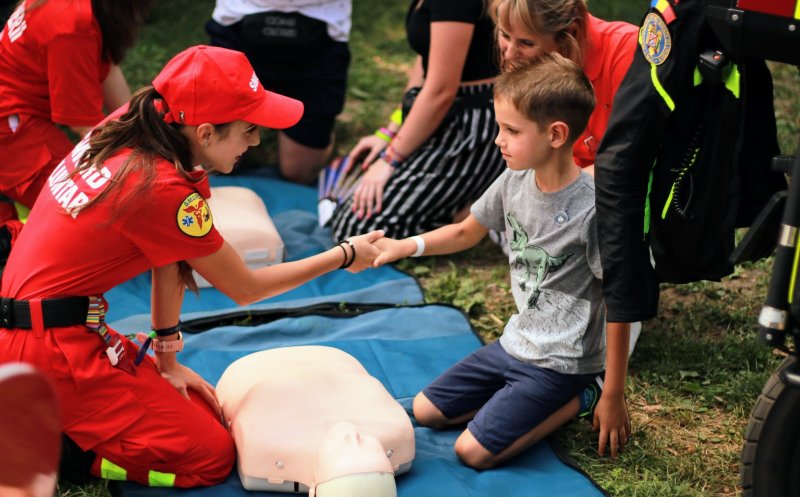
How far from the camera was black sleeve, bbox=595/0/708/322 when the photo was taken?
2.34m

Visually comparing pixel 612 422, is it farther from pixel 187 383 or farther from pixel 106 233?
pixel 106 233

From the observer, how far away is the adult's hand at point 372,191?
13.6 feet

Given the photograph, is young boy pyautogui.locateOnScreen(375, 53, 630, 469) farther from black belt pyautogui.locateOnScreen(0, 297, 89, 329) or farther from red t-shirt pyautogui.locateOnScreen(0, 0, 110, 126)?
red t-shirt pyautogui.locateOnScreen(0, 0, 110, 126)

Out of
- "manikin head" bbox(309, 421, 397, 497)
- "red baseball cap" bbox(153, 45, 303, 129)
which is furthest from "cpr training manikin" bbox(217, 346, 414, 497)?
"red baseball cap" bbox(153, 45, 303, 129)

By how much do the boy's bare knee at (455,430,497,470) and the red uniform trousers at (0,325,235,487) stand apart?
654 millimetres

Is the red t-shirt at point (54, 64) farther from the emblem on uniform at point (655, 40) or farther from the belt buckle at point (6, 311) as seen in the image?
the emblem on uniform at point (655, 40)

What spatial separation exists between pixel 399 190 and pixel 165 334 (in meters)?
1.65

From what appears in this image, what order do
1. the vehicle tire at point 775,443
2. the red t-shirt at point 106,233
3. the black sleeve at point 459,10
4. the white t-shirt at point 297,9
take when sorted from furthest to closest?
the white t-shirt at point 297,9
the black sleeve at point 459,10
the red t-shirt at point 106,233
the vehicle tire at point 775,443

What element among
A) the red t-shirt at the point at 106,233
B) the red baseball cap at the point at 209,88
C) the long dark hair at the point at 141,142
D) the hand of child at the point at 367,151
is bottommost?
the hand of child at the point at 367,151

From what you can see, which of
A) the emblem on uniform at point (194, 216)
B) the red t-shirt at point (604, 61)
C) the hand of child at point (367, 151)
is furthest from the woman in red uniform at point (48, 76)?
the red t-shirt at point (604, 61)

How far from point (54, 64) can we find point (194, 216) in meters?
1.39

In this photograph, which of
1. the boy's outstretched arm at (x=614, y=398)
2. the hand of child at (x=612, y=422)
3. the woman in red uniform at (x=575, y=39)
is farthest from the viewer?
the woman in red uniform at (x=575, y=39)

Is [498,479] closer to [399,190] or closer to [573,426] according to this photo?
[573,426]

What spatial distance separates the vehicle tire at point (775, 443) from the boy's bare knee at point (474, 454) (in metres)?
0.76
